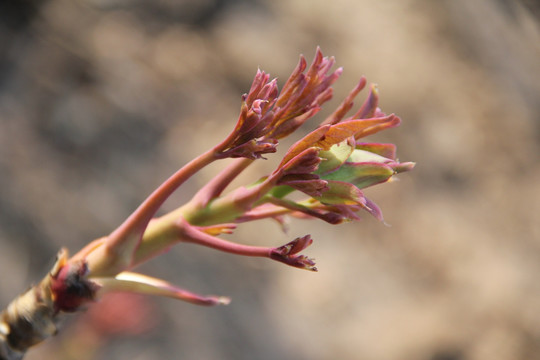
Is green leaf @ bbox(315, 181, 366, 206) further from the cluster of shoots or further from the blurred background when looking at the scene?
the blurred background

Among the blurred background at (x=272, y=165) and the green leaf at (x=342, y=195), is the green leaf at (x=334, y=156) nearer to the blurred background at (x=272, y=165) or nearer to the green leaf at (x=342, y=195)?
the green leaf at (x=342, y=195)

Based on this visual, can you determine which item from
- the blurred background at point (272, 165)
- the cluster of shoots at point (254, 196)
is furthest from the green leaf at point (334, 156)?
the blurred background at point (272, 165)

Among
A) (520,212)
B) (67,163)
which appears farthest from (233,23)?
(520,212)

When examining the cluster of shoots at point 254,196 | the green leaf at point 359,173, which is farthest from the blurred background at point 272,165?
the green leaf at point 359,173

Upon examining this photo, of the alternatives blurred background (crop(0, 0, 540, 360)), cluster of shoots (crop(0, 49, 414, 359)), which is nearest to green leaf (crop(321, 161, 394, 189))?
cluster of shoots (crop(0, 49, 414, 359))

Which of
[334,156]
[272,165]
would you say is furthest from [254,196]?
[272,165]

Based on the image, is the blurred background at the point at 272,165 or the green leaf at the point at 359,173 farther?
the blurred background at the point at 272,165

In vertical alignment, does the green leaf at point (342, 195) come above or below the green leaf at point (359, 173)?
below
